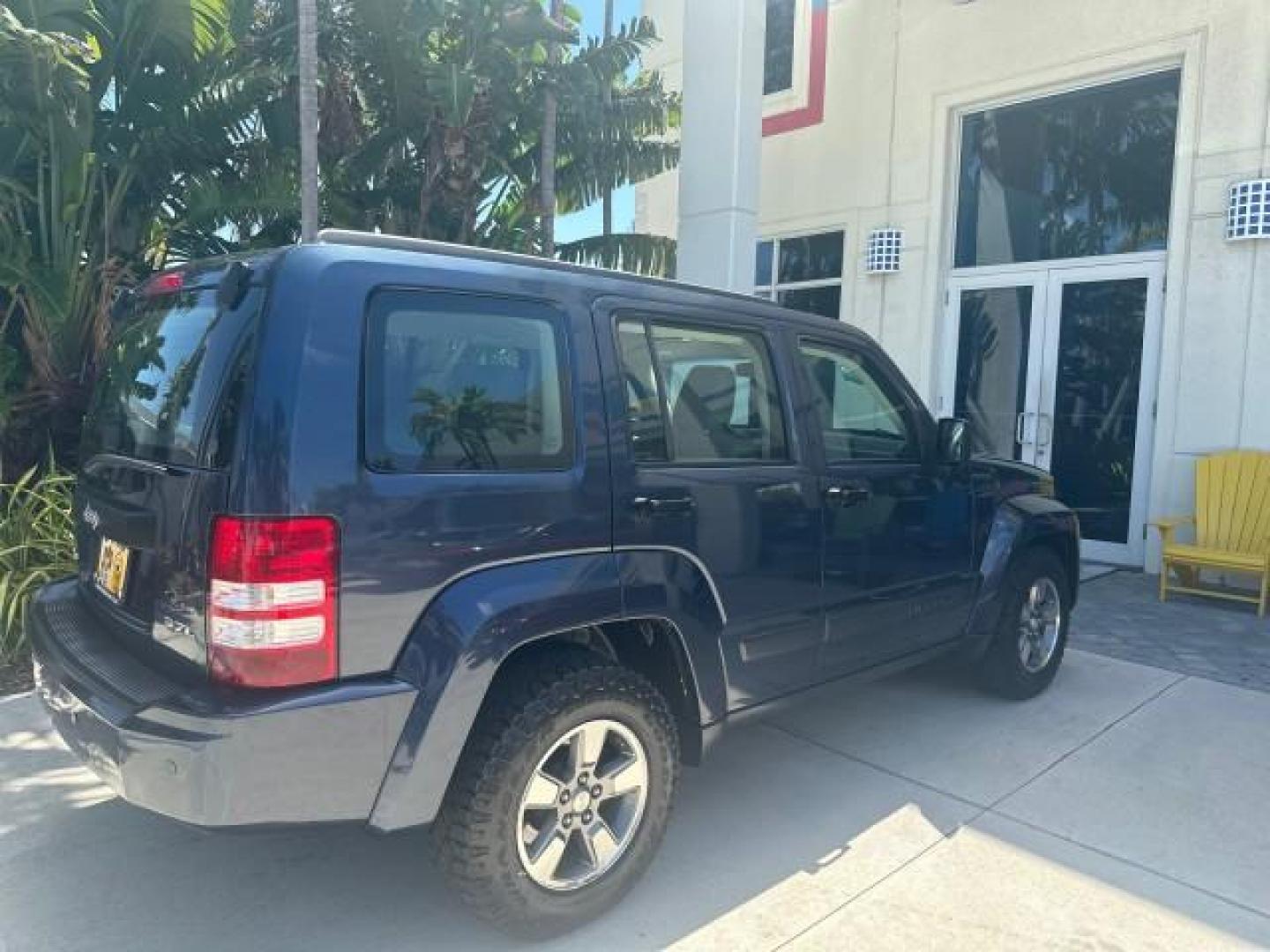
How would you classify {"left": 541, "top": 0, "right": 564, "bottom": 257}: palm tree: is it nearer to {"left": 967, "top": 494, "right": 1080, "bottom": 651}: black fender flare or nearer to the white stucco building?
the white stucco building

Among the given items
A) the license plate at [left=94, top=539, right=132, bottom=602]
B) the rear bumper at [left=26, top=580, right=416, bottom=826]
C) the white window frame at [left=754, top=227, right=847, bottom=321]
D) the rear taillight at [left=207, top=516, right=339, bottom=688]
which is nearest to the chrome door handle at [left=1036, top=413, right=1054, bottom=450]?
the white window frame at [left=754, top=227, right=847, bottom=321]

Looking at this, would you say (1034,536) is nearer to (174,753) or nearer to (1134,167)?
(174,753)

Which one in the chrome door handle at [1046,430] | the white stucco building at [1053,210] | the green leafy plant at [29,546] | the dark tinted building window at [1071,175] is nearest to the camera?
the green leafy plant at [29,546]

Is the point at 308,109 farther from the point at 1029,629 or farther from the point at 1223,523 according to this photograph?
the point at 1223,523

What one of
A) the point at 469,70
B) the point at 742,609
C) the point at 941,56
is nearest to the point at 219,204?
the point at 469,70

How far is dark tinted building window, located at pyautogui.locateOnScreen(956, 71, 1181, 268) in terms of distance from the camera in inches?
305

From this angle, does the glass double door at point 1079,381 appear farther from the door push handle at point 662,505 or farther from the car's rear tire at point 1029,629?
the door push handle at point 662,505

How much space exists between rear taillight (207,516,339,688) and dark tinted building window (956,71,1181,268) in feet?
25.6

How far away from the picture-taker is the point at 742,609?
3086 millimetres

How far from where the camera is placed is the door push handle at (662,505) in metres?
2.81

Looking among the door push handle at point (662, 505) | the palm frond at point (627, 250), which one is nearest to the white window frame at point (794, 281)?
the palm frond at point (627, 250)

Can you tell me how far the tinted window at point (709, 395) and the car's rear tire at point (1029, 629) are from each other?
1.75m

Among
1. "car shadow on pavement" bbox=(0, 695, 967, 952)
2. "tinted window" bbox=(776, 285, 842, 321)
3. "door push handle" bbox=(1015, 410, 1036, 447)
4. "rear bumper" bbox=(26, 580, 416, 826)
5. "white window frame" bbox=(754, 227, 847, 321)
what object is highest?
"white window frame" bbox=(754, 227, 847, 321)

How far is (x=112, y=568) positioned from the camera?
267cm
